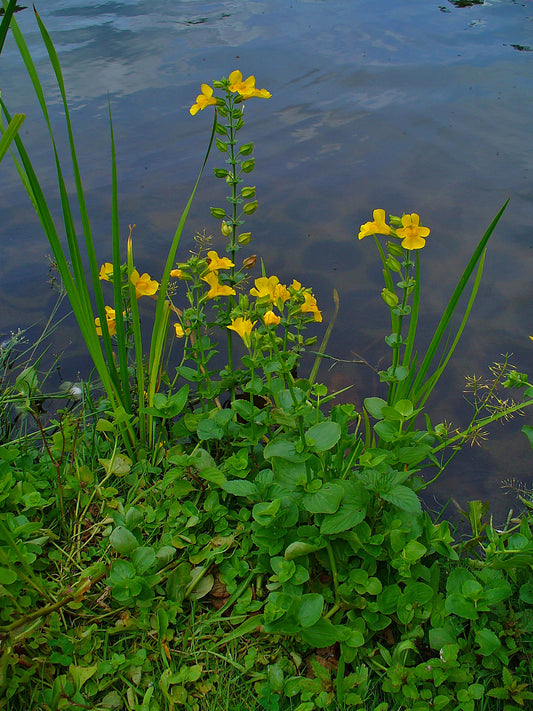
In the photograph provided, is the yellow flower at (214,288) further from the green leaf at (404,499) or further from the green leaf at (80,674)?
the green leaf at (80,674)

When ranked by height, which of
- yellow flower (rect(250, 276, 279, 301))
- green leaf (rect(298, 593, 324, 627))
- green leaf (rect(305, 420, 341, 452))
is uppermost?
yellow flower (rect(250, 276, 279, 301))

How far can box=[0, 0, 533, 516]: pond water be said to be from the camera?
2957mm

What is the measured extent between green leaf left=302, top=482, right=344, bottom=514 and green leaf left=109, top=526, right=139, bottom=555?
511mm

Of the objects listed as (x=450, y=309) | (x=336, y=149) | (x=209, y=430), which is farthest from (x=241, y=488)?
(x=336, y=149)

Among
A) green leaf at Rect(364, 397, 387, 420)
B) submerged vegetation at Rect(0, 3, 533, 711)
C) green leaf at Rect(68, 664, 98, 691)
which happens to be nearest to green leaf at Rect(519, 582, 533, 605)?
submerged vegetation at Rect(0, 3, 533, 711)

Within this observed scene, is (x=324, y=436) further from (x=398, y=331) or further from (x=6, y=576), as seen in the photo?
(x=6, y=576)

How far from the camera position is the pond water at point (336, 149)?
9.70 feet

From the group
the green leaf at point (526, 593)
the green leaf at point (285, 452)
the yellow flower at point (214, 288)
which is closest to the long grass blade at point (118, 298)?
the yellow flower at point (214, 288)

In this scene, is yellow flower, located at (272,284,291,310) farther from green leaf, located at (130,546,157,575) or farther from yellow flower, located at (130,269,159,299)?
green leaf, located at (130,546,157,575)

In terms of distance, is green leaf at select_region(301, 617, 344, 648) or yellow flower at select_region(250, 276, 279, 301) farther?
yellow flower at select_region(250, 276, 279, 301)

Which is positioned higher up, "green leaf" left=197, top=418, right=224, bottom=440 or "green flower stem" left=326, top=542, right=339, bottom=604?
"green leaf" left=197, top=418, right=224, bottom=440

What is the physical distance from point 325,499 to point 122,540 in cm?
58

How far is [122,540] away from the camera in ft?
5.21

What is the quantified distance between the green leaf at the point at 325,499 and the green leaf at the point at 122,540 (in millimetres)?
511
